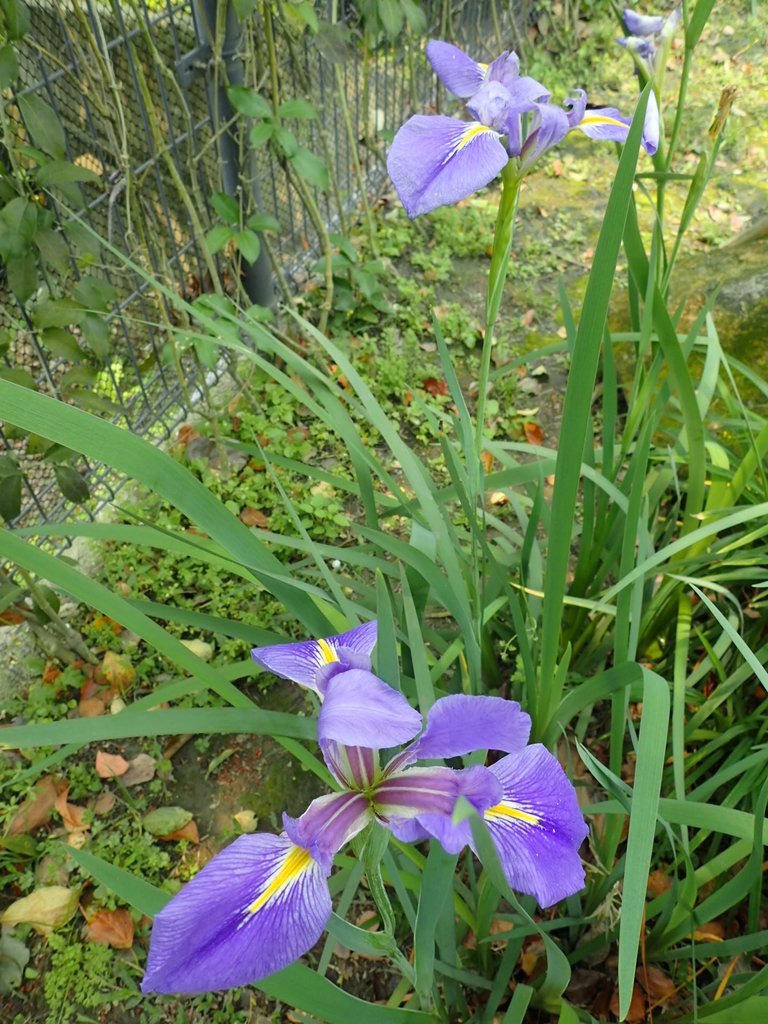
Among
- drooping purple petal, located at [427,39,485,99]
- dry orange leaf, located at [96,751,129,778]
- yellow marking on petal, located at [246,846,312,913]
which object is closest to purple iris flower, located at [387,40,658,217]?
drooping purple petal, located at [427,39,485,99]

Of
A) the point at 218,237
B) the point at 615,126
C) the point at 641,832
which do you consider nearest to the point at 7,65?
the point at 218,237

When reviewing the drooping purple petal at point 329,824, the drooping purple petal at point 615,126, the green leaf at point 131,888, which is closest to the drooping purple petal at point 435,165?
the drooping purple petal at point 615,126

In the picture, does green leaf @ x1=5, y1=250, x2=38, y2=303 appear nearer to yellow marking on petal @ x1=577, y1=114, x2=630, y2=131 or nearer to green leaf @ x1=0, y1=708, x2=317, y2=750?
green leaf @ x1=0, y1=708, x2=317, y2=750

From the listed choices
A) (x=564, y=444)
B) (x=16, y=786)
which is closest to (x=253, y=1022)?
(x=16, y=786)

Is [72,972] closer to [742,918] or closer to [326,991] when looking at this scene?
[326,991]

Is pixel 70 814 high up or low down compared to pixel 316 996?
down

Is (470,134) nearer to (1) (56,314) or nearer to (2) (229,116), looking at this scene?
(1) (56,314)
